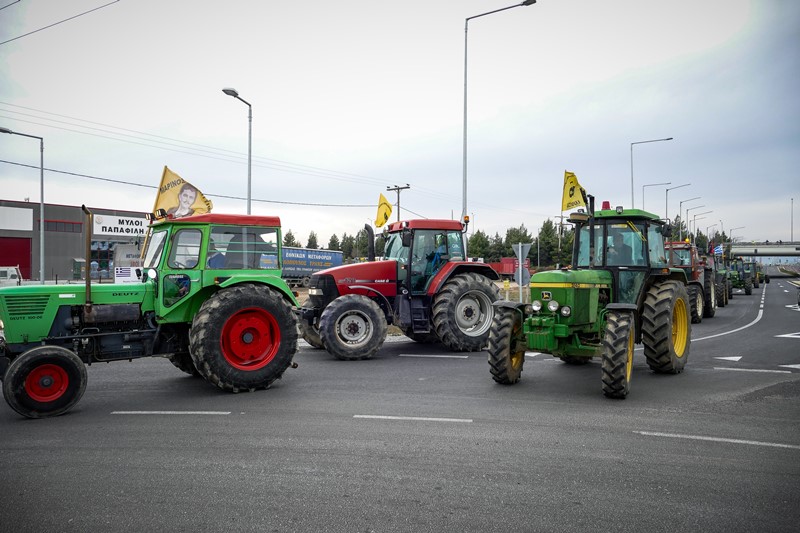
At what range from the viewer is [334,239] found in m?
111

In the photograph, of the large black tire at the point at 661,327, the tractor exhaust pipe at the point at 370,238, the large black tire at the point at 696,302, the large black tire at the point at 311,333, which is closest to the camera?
the large black tire at the point at 661,327

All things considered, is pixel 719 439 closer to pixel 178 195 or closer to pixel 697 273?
pixel 178 195

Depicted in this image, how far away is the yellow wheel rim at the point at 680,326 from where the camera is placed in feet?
30.6

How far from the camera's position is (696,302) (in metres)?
17.7

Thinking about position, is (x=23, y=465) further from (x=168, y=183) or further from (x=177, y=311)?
(x=168, y=183)

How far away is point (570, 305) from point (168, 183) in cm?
1148

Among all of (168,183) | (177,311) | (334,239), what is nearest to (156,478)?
(177,311)

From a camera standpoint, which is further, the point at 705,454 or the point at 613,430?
the point at 613,430

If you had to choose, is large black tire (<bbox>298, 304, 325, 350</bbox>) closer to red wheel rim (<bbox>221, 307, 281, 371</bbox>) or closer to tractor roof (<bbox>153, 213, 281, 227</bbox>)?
red wheel rim (<bbox>221, 307, 281, 371</bbox>)

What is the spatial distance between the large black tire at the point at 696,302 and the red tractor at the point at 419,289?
8351 millimetres

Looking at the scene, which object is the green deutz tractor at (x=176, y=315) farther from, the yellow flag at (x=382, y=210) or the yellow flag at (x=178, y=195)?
the yellow flag at (x=382, y=210)

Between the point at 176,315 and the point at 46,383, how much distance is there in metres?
1.70

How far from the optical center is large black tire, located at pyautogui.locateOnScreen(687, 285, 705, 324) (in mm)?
16953

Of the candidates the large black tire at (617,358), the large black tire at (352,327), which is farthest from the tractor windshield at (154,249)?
the large black tire at (617,358)
